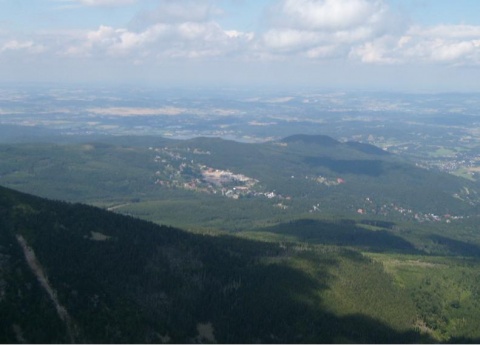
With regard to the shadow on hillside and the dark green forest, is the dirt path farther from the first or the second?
the shadow on hillside

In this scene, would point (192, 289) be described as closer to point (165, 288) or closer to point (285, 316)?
point (165, 288)

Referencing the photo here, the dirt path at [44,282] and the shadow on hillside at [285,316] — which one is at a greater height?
the dirt path at [44,282]

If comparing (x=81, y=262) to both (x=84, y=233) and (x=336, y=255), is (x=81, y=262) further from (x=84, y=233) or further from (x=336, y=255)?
(x=336, y=255)

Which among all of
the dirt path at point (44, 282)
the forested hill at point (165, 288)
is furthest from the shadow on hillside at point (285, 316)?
the dirt path at point (44, 282)

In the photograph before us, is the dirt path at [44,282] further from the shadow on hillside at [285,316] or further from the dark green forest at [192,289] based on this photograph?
the shadow on hillside at [285,316]

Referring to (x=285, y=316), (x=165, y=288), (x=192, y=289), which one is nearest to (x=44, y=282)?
(x=165, y=288)

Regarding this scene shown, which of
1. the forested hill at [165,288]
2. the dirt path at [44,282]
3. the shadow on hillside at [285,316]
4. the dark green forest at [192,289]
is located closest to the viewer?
the dirt path at [44,282]

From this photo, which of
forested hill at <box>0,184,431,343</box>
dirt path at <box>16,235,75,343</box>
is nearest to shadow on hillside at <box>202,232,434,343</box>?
forested hill at <box>0,184,431,343</box>
